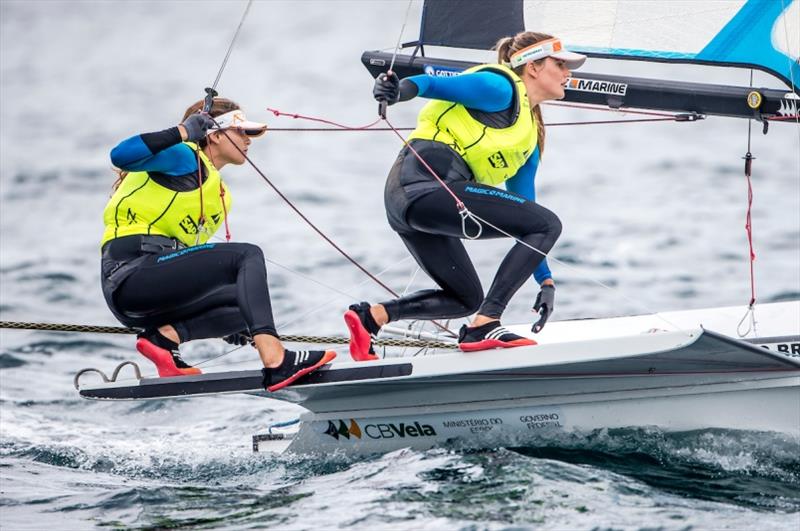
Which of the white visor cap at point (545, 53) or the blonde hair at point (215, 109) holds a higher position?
the white visor cap at point (545, 53)

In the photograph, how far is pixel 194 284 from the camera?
5242 mm

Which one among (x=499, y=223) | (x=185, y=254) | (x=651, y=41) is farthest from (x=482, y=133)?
(x=651, y=41)

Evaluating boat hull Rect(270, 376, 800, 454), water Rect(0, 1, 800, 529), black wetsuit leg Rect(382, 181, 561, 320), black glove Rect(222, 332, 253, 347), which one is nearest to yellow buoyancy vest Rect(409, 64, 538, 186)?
black wetsuit leg Rect(382, 181, 561, 320)

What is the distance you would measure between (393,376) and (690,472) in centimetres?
108

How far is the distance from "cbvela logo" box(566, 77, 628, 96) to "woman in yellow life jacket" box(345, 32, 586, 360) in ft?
2.35

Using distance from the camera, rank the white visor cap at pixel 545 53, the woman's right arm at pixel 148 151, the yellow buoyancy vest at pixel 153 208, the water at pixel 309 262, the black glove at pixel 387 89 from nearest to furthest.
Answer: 1. the water at pixel 309 262
2. the black glove at pixel 387 89
3. the woman's right arm at pixel 148 151
4. the white visor cap at pixel 545 53
5. the yellow buoyancy vest at pixel 153 208

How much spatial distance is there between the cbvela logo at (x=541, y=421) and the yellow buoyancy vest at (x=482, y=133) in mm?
889

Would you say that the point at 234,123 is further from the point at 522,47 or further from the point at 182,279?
the point at 522,47

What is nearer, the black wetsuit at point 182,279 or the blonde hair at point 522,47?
the black wetsuit at point 182,279

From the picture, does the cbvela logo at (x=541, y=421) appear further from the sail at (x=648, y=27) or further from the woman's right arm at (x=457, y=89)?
the sail at (x=648, y=27)

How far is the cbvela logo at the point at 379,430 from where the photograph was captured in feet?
17.6

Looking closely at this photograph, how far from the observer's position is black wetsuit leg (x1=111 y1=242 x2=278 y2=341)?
5.12 m

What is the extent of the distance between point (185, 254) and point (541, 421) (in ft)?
4.68

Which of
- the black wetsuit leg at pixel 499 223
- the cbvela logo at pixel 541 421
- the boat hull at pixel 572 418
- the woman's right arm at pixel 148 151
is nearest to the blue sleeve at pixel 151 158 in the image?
the woman's right arm at pixel 148 151
